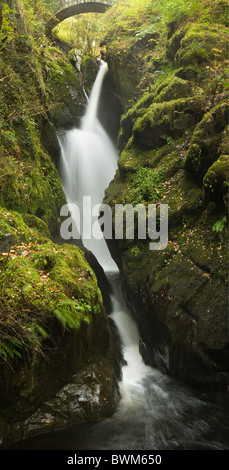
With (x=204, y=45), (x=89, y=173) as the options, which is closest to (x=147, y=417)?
(x=204, y=45)

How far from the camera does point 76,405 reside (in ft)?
13.1

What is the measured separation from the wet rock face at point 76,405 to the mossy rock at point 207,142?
476 centimetres

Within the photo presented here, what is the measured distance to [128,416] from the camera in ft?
15.0

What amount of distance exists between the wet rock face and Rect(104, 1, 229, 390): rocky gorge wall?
68.0 inches

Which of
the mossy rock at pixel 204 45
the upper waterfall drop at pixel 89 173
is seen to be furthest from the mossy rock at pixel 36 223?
the mossy rock at pixel 204 45

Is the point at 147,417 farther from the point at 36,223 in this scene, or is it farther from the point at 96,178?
the point at 96,178

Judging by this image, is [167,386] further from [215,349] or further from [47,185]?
[47,185]

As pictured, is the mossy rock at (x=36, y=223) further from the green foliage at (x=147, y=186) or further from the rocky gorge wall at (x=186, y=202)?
the green foliage at (x=147, y=186)

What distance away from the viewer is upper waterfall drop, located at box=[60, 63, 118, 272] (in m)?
11.2

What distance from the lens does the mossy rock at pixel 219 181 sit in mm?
5266

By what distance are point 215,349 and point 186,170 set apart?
4114mm

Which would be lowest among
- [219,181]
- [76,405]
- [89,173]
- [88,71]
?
[76,405]

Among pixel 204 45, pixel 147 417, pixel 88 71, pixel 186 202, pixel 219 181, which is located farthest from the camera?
pixel 88 71

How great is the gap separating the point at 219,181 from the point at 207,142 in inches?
54.0
